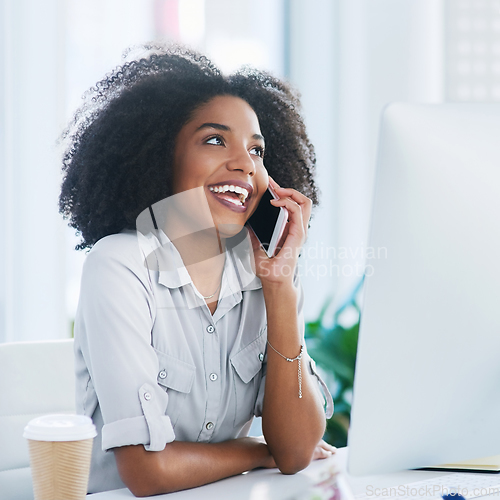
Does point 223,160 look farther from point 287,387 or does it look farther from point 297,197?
point 287,387

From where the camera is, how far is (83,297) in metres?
0.98

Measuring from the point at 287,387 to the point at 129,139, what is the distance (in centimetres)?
65

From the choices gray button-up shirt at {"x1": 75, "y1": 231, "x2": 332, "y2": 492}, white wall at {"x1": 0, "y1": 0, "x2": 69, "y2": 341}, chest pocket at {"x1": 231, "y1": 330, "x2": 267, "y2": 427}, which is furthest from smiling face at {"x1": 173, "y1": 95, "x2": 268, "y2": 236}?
white wall at {"x1": 0, "y1": 0, "x2": 69, "y2": 341}

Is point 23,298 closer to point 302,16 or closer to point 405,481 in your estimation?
point 405,481

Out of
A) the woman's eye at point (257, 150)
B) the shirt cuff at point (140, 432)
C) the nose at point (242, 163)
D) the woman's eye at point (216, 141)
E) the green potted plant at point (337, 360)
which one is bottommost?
the green potted plant at point (337, 360)

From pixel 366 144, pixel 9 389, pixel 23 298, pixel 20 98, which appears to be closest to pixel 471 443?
pixel 9 389

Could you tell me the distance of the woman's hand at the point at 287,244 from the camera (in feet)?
3.69

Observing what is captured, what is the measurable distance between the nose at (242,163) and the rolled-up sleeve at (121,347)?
0.28 metres

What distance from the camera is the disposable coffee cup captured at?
56 centimetres

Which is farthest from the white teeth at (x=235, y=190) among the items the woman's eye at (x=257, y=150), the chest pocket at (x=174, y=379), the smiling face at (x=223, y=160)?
the chest pocket at (x=174, y=379)

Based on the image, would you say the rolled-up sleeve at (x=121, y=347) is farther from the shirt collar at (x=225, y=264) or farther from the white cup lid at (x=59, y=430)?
the white cup lid at (x=59, y=430)

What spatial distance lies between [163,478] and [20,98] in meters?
1.68

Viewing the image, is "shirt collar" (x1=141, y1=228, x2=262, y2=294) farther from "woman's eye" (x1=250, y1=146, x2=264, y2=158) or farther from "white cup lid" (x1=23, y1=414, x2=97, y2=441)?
"white cup lid" (x1=23, y1=414, x2=97, y2=441)

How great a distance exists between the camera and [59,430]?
556 millimetres
